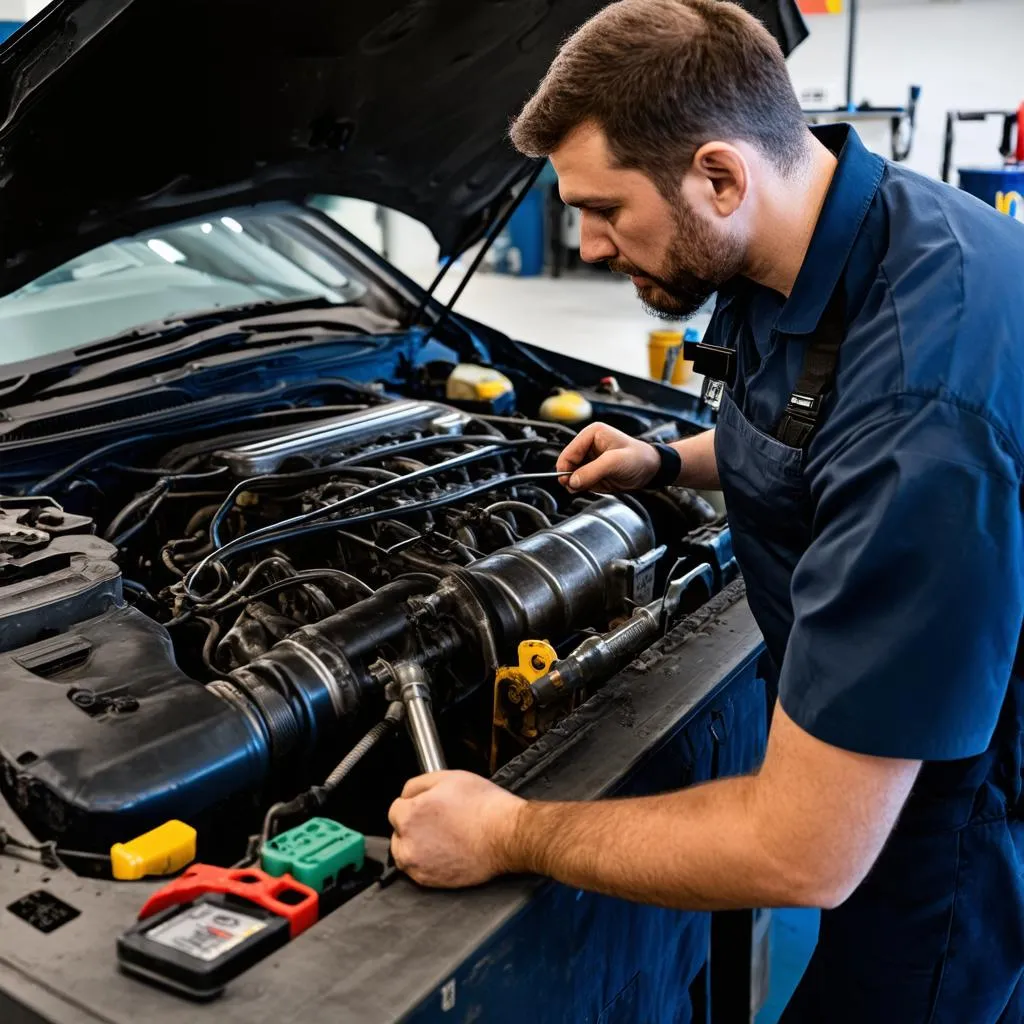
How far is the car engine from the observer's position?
50.1 inches

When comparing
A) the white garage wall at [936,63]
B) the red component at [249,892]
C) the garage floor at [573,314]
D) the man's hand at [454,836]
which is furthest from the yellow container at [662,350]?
Answer: the white garage wall at [936,63]

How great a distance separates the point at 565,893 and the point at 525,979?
0.32 ft

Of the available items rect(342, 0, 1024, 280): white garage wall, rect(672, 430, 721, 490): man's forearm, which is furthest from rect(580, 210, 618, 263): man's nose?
rect(342, 0, 1024, 280): white garage wall

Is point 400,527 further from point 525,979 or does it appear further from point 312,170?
point 525,979

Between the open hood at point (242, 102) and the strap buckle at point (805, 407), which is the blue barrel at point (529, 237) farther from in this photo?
the strap buckle at point (805, 407)

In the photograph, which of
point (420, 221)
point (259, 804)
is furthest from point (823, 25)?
point (259, 804)

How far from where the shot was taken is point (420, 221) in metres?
2.52

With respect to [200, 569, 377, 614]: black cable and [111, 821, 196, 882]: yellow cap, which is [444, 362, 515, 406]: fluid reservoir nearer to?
[200, 569, 377, 614]: black cable

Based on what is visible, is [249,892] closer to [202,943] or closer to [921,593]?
[202,943]

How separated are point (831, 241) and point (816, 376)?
0.15 metres

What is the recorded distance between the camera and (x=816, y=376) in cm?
114

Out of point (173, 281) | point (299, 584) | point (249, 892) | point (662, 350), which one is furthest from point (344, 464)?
point (662, 350)

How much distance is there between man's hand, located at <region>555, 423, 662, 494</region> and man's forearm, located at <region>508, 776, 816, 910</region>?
2.39 feet

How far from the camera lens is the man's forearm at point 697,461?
180 centimetres
